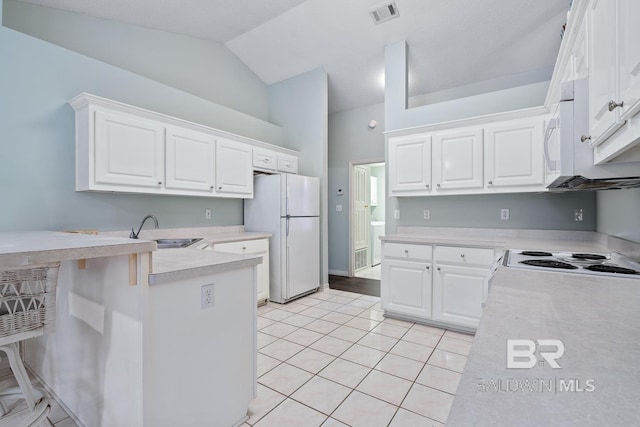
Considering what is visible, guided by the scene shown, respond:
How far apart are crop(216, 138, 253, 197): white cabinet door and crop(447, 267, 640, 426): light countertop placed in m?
3.09

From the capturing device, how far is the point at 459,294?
9.11ft

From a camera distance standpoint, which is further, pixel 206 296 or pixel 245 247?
pixel 245 247

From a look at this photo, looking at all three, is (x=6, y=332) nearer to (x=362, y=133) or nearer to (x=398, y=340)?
(x=398, y=340)

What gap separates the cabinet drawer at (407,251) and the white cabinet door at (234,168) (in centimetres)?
186

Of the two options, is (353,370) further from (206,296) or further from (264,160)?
(264,160)

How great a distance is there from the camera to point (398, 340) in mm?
2680

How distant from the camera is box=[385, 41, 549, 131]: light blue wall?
2984mm

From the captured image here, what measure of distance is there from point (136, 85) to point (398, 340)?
3.60 metres

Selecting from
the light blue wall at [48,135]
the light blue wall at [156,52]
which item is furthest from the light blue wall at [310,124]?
the light blue wall at [48,135]

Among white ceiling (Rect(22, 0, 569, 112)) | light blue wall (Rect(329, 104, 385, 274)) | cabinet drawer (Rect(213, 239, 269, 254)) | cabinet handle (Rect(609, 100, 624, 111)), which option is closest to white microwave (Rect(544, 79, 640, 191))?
cabinet handle (Rect(609, 100, 624, 111))

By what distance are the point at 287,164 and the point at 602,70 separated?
3618 millimetres

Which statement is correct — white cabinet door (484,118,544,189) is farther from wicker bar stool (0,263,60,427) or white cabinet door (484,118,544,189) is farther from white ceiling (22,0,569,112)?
wicker bar stool (0,263,60,427)

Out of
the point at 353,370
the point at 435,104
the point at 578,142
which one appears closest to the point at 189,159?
the point at 353,370

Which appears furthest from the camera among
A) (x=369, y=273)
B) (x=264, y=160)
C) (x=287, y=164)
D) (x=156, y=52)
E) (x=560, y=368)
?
(x=369, y=273)
